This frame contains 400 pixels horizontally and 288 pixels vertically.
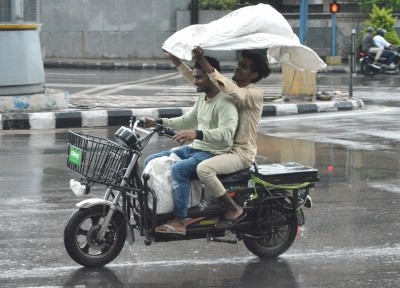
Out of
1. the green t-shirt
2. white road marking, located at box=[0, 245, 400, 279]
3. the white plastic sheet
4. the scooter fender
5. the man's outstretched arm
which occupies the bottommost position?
white road marking, located at box=[0, 245, 400, 279]

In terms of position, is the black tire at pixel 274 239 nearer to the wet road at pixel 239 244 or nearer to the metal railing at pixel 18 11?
the wet road at pixel 239 244

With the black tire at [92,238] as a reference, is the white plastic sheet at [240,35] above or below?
above

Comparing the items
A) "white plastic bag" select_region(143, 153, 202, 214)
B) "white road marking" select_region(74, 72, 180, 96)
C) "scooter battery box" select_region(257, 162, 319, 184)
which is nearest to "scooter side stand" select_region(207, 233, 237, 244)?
"white plastic bag" select_region(143, 153, 202, 214)

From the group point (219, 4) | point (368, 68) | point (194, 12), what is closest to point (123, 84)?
point (368, 68)

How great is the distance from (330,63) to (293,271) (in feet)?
70.2

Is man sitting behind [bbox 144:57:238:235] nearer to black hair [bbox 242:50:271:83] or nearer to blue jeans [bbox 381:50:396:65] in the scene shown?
black hair [bbox 242:50:271:83]

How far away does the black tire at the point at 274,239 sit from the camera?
6746 millimetres

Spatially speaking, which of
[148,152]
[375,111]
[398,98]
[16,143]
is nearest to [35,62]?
[16,143]

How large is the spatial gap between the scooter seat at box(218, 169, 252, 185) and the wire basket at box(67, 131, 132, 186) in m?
0.68

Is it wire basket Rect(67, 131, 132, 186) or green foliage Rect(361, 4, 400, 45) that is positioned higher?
green foliage Rect(361, 4, 400, 45)

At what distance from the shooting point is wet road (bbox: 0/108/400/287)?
6223mm

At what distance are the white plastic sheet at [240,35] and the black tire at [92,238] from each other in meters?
1.16

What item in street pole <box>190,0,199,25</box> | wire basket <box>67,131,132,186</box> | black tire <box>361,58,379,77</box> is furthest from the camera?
street pole <box>190,0,199,25</box>

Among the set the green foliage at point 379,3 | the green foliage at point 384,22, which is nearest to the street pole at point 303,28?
the green foliage at point 384,22
